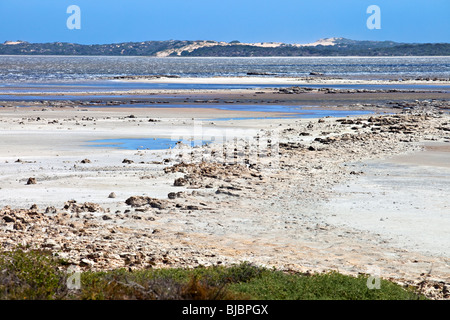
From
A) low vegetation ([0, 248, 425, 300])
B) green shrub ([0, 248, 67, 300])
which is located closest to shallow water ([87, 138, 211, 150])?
low vegetation ([0, 248, 425, 300])

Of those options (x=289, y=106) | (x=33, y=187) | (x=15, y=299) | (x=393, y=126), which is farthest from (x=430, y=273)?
(x=289, y=106)

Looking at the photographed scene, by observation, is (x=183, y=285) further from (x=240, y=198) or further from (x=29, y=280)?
(x=240, y=198)

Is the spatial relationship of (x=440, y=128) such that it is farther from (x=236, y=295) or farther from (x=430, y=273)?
(x=236, y=295)

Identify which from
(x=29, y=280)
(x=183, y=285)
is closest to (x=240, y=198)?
(x=183, y=285)

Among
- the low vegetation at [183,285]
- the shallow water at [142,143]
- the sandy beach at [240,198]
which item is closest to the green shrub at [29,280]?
the low vegetation at [183,285]

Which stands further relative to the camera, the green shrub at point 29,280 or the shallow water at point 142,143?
the shallow water at point 142,143

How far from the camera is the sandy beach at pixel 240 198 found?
29.2 feet

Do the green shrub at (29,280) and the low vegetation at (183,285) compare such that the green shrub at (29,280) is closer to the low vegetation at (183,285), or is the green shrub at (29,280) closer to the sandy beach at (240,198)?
the low vegetation at (183,285)

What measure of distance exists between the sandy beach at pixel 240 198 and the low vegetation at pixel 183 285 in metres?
0.93

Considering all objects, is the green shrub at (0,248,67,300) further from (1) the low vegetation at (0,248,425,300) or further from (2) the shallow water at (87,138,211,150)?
(2) the shallow water at (87,138,211,150)

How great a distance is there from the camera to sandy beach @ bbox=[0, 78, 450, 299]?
Result: 29.2 feet

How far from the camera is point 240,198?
1264cm

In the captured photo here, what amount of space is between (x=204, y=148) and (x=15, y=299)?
542 inches

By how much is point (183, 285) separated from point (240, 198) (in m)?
6.55
